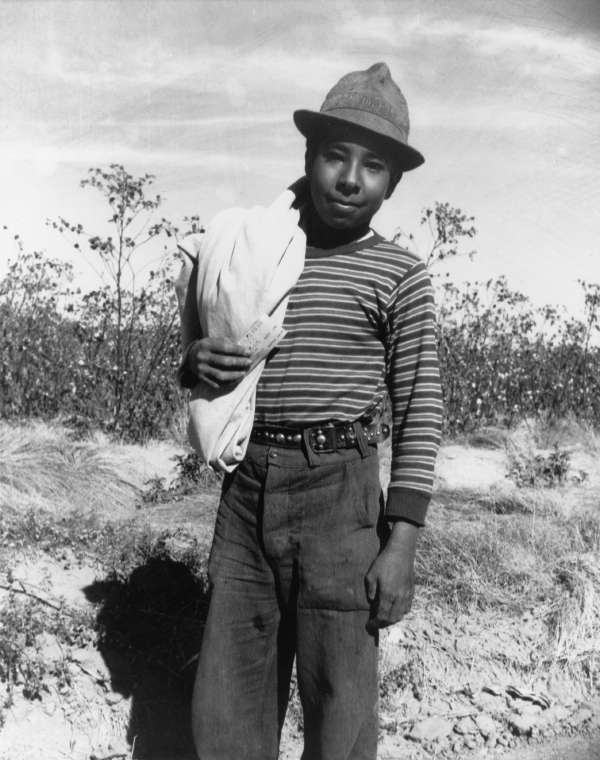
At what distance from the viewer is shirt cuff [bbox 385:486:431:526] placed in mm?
2014

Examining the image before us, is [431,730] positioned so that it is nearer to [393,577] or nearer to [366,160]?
[393,577]

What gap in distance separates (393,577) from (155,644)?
1.68m

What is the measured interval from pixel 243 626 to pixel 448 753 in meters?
1.59

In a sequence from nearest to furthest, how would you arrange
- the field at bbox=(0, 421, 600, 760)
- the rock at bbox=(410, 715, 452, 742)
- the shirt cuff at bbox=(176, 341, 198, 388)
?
the shirt cuff at bbox=(176, 341, 198, 388) < the field at bbox=(0, 421, 600, 760) < the rock at bbox=(410, 715, 452, 742)

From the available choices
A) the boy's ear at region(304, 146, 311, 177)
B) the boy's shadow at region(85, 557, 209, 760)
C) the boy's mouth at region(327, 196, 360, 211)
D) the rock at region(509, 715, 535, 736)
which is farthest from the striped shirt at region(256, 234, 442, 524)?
the rock at region(509, 715, 535, 736)

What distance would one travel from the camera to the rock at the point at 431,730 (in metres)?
3.33

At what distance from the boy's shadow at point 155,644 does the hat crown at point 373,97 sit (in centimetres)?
214

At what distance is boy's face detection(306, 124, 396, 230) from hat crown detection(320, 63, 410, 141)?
0.19 ft

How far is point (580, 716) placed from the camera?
138 inches

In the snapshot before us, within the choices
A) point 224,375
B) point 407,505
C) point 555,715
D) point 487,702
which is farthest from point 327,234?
point 555,715

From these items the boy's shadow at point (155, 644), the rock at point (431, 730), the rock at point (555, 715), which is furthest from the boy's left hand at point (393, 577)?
the rock at point (555, 715)

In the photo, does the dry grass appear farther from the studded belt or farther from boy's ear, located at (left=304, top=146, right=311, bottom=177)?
boy's ear, located at (left=304, top=146, right=311, bottom=177)

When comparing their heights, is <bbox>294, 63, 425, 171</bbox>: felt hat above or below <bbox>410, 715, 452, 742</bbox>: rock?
above

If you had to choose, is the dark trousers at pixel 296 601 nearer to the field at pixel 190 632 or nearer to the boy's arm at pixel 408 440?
the boy's arm at pixel 408 440
